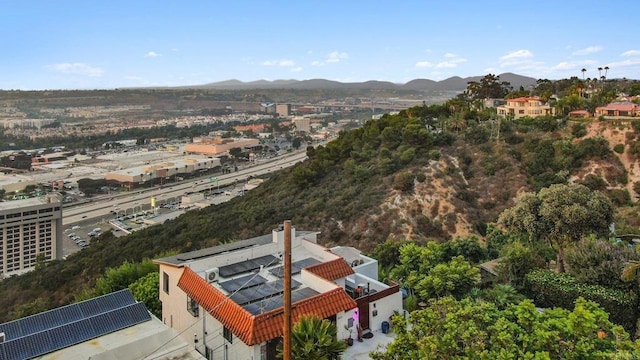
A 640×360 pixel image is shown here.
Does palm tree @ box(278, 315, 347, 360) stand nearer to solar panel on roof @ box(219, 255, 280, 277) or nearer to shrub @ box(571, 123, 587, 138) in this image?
solar panel on roof @ box(219, 255, 280, 277)

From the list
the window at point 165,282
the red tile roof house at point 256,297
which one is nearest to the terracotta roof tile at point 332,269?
the red tile roof house at point 256,297

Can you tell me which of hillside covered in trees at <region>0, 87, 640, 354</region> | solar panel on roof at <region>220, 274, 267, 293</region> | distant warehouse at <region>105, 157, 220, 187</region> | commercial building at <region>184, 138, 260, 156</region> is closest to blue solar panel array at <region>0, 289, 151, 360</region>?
solar panel on roof at <region>220, 274, 267, 293</region>

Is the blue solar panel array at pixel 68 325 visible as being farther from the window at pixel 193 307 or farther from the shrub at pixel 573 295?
the shrub at pixel 573 295

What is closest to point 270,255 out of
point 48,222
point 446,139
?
point 446,139

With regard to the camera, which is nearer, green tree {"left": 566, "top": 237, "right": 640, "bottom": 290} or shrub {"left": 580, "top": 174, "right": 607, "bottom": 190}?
green tree {"left": 566, "top": 237, "right": 640, "bottom": 290}

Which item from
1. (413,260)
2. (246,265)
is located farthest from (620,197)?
(246,265)

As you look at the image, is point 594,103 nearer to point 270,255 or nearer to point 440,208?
point 440,208
